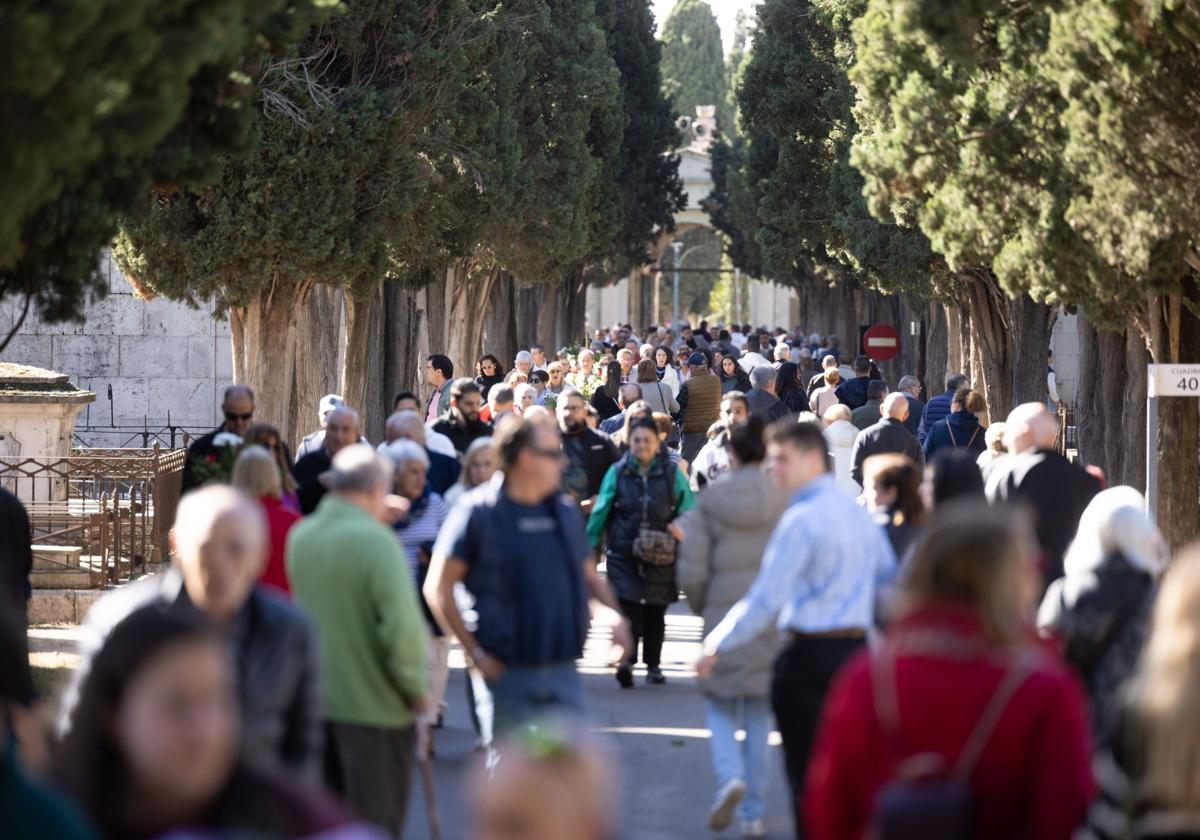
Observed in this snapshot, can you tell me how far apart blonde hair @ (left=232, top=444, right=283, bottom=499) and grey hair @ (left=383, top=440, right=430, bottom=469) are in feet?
6.82

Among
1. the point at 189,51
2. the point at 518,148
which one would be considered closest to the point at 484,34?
the point at 518,148

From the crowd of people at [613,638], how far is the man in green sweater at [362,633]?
0.03ft

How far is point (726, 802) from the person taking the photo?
8.22 m

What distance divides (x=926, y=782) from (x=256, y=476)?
4.20m

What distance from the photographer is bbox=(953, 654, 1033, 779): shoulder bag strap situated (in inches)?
156

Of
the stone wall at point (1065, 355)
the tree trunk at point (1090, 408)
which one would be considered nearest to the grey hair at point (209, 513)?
the tree trunk at point (1090, 408)

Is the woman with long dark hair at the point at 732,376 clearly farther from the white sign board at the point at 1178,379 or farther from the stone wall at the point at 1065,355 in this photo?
the stone wall at the point at 1065,355

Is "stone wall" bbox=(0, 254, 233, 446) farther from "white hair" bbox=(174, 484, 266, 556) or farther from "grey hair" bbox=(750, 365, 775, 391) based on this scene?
"white hair" bbox=(174, 484, 266, 556)

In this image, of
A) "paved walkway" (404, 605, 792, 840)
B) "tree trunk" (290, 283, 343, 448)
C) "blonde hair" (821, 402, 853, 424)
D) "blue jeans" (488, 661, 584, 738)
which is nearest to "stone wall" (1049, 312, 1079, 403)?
"tree trunk" (290, 283, 343, 448)

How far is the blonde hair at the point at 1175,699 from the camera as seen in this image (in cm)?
396

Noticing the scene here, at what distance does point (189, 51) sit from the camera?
25.5 ft

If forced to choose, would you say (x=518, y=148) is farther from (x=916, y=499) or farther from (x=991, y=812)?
(x=991, y=812)

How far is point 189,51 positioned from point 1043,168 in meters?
7.76

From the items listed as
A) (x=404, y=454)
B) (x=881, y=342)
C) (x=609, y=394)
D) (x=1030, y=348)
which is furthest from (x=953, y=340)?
(x=404, y=454)
